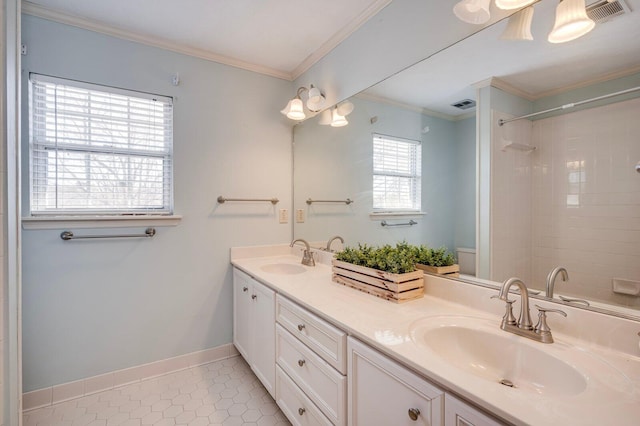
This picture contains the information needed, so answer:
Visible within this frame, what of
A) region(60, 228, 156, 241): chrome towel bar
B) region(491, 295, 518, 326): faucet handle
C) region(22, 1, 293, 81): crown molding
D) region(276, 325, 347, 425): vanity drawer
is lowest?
region(276, 325, 347, 425): vanity drawer

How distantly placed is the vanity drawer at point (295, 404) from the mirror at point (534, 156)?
0.93 m

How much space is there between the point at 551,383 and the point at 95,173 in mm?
2487

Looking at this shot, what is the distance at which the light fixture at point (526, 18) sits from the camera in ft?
3.32

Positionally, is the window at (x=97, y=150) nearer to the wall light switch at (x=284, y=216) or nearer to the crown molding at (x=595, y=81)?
the wall light switch at (x=284, y=216)

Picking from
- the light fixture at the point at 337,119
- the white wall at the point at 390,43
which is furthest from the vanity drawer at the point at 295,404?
the white wall at the point at 390,43

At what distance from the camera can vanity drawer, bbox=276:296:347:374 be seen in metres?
1.15

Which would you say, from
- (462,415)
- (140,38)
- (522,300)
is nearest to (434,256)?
(522,300)

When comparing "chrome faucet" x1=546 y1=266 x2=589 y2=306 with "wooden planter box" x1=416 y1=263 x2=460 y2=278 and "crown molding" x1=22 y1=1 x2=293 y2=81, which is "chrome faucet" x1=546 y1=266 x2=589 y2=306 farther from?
"crown molding" x1=22 y1=1 x2=293 y2=81

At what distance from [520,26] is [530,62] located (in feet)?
0.48

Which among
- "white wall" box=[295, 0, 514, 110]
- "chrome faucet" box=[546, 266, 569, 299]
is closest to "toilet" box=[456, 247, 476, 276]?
"chrome faucet" box=[546, 266, 569, 299]

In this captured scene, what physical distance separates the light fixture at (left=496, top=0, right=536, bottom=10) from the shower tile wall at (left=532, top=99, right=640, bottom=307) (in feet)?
1.46

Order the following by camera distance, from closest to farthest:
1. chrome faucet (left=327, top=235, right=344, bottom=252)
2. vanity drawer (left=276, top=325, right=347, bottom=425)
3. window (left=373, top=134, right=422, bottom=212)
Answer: vanity drawer (left=276, top=325, right=347, bottom=425) → window (left=373, top=134, right=422, bottom=212) → chrome faucet (left=327, top=235, right=344, bottom=252)

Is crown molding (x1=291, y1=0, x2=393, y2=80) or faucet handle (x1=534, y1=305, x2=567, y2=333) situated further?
crown molding (x1=291, y1=0, x2=393, y2=80)

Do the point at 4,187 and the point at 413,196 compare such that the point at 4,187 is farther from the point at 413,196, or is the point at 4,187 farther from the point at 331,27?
the point at 331,27
